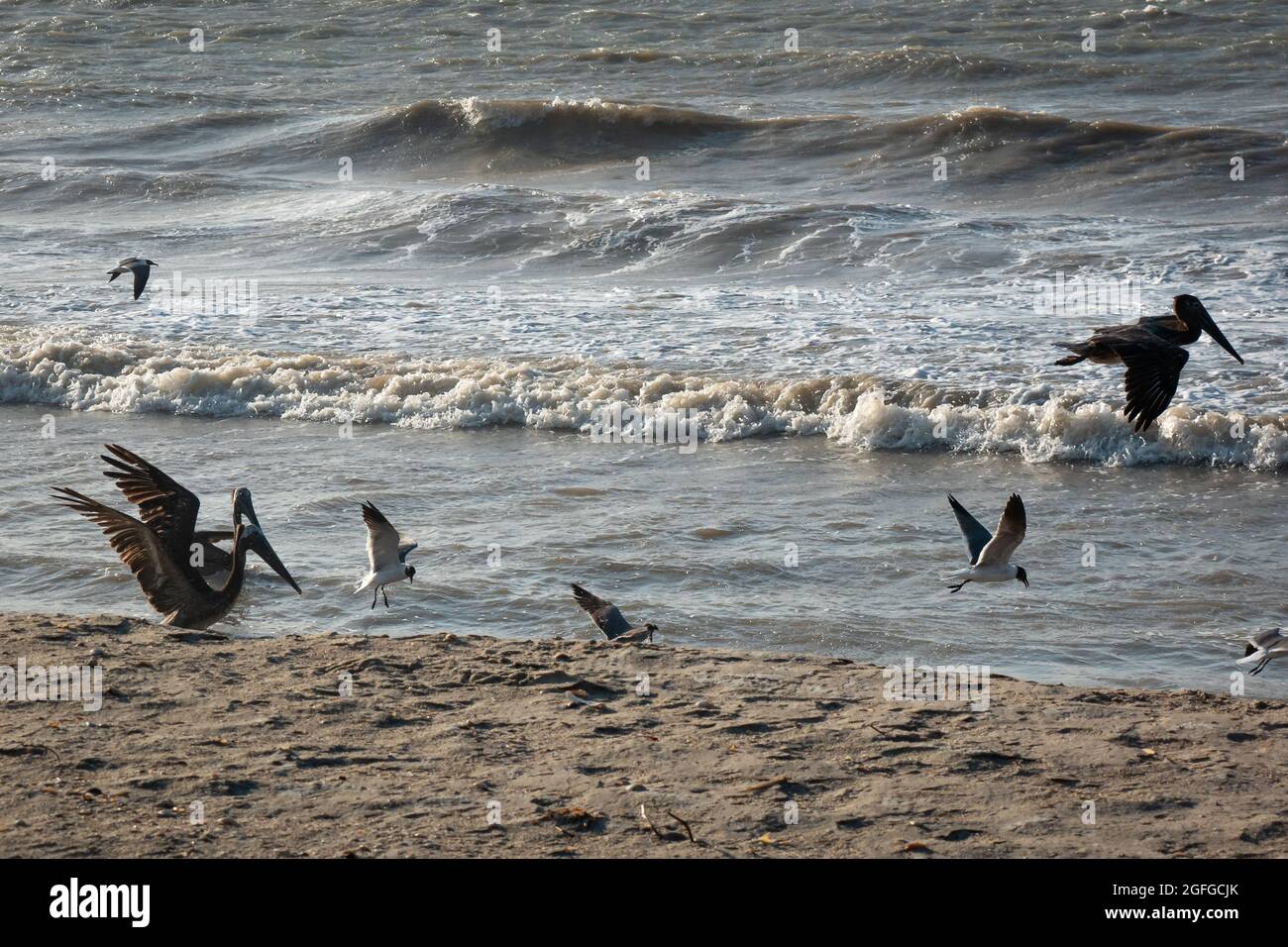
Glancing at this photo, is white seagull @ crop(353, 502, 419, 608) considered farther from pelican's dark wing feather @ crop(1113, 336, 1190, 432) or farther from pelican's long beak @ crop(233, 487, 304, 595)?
pelican's dark wing feather @ crop(1113, 336, 1190, 432)

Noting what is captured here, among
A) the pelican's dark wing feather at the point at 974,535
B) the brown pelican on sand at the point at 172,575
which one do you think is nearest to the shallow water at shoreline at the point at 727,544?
the brown pelican on sand at the point at 172,575

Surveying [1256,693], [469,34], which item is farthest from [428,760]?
[469,34]

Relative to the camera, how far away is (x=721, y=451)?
1030 cm

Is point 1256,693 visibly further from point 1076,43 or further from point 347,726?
point 1076,43

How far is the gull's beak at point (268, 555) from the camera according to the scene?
6.93 metres

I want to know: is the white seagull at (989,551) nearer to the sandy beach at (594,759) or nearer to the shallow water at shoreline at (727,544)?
the shallow water at shoreline at (727,544)

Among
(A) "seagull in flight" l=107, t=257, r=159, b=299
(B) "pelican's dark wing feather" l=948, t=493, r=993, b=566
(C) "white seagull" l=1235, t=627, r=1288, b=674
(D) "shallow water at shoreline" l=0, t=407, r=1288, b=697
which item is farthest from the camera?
(A) "seagull in flight" l=107, t=257, r=159, b=299

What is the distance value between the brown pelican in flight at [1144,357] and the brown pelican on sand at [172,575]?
3928 mm

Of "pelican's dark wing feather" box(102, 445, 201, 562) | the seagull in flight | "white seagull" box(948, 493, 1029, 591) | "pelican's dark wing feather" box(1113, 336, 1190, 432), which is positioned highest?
the seagull in flight

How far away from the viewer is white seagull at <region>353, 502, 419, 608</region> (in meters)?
6.73

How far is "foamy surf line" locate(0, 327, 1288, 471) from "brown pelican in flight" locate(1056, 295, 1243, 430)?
225 cm

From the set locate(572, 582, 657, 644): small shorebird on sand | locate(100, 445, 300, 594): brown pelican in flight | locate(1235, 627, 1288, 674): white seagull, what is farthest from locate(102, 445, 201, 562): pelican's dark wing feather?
locate(1235, 627, 1288, 674): white seagull
